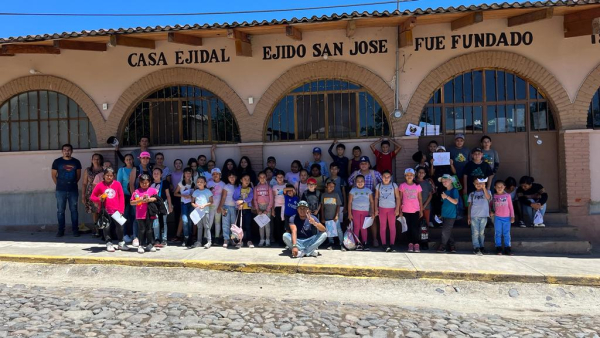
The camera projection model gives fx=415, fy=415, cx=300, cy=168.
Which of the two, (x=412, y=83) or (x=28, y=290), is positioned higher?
(x=412, y=83)

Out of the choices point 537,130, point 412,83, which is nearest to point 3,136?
point 412,83

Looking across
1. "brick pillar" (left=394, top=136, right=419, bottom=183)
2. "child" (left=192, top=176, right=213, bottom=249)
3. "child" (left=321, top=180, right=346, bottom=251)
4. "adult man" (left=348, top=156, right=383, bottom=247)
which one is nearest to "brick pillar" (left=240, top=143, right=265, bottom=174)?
"child" (left=192, top=176, right=213, bottom=249)

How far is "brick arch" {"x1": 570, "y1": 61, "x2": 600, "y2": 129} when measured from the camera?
25.5 ft

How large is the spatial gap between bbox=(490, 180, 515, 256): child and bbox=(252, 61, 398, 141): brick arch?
2.27 m

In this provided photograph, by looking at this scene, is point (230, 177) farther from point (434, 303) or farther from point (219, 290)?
point (434, 303)

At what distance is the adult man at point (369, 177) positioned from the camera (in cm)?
758

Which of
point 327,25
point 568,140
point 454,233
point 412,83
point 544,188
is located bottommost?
point 454,233

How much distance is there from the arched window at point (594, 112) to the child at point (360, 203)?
4.54 m

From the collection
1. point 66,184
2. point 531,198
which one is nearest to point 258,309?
point 531,198

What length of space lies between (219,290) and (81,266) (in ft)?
8.25

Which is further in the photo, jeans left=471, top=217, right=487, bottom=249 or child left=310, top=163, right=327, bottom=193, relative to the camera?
child left=310, top=163, right=327, bottom=193

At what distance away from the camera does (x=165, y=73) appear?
888cm

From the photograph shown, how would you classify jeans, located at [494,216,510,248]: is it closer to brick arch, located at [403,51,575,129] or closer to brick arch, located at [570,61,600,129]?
brick arch, located at [403,51,575,129]

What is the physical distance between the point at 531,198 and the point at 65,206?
9170mm
